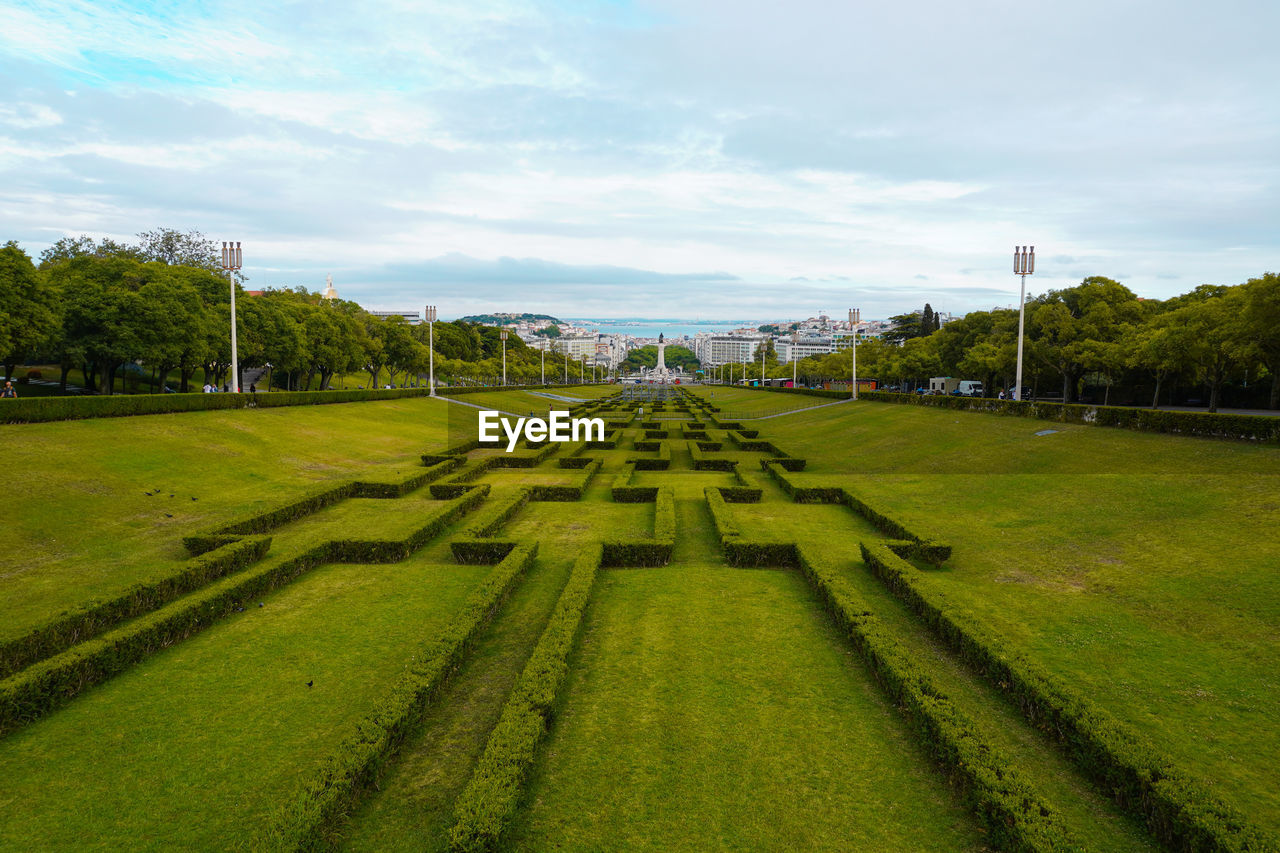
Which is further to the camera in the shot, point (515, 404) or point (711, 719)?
point (515, 404)

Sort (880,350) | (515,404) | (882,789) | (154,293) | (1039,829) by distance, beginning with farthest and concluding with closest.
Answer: (880,350) → (515,404) → (154,293) → (882,789) → (1039,829)

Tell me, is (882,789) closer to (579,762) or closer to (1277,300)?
(579,762)

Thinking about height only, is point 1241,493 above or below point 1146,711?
above

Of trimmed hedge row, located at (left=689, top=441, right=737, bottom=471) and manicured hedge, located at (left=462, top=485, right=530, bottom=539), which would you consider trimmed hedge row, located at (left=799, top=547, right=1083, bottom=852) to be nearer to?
manicured hedge, located at (left=462, top=485, right=530, bottom=539)

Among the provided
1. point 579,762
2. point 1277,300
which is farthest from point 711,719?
point 1277,300

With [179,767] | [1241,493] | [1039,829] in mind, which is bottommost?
[179,767]

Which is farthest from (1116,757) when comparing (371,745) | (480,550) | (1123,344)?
(1123,344)
